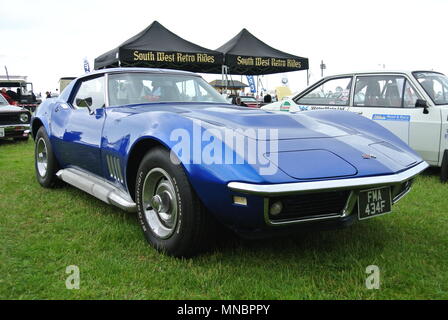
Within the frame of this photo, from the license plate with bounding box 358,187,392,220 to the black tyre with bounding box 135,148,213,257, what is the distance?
833mm

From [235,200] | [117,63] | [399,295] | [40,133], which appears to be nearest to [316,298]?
[399,295]

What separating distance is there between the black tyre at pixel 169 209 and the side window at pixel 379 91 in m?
3.79

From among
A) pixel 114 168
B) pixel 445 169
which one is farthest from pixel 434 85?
pixel 114 168

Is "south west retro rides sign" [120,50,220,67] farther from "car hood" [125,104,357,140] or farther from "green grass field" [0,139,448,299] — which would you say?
"car hood" [125,104,357,140]

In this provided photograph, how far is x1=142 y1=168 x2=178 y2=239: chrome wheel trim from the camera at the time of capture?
94.6 inches

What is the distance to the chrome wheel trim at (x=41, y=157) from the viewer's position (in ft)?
14.5

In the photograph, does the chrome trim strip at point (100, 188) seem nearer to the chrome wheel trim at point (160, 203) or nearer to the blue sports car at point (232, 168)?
the blue sports car at point (232, 168)

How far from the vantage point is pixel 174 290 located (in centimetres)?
202

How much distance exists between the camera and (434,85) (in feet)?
16.7

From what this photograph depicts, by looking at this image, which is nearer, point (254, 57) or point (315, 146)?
point (315, 146)

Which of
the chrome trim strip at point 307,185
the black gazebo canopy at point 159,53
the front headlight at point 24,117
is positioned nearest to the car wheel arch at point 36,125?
the chrome trim strip at point 307,185

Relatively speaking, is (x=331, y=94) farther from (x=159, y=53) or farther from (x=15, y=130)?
(x=15, y=130)

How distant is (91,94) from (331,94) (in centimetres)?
347

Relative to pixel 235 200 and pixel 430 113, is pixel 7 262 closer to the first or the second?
pixel 235 200
